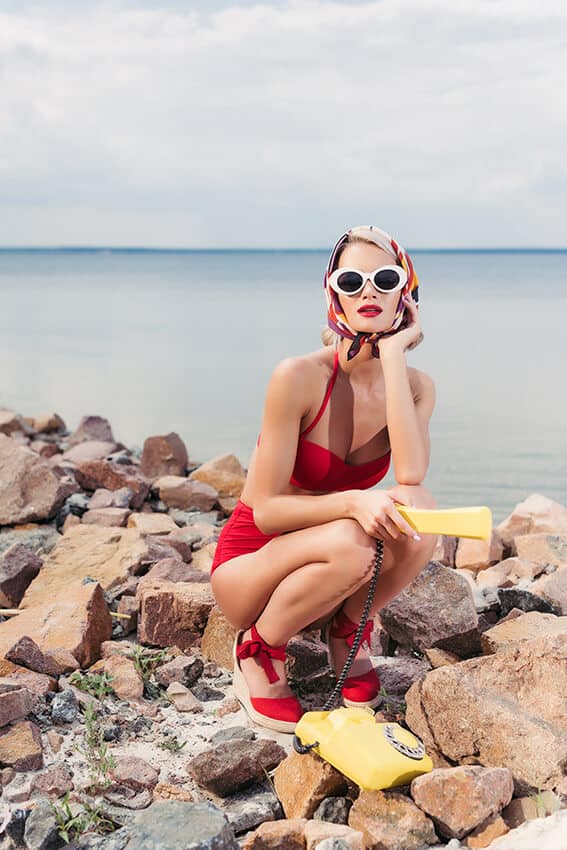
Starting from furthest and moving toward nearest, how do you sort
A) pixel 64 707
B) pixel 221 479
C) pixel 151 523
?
pixel 221 479
pixel 151 523
pixel 64 707

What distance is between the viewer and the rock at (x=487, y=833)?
9.72ft

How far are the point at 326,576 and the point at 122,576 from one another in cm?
195

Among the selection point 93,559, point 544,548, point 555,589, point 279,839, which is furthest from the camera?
point 544,548

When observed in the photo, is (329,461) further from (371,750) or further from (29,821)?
(29,821)

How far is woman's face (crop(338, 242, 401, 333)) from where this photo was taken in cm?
340

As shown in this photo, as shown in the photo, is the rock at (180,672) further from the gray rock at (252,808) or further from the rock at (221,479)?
the rock at (221,479)

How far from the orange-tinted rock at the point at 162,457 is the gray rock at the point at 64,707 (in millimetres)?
4559

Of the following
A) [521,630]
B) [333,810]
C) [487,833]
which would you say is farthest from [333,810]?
[521,630]

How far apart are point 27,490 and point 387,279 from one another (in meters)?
3.55

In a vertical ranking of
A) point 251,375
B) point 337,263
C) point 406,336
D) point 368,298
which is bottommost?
point 251,375

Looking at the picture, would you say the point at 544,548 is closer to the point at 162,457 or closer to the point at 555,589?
the point at 555,589

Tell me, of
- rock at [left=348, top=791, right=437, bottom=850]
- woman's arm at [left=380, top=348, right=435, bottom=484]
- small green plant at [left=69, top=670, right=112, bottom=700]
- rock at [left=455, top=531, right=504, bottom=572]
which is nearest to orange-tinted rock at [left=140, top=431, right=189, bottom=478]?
rock at [left=455, top=531, right=504, bottom=572]

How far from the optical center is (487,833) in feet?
9.77

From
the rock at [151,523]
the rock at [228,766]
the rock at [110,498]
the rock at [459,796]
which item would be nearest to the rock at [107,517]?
the rock at [151,523]
